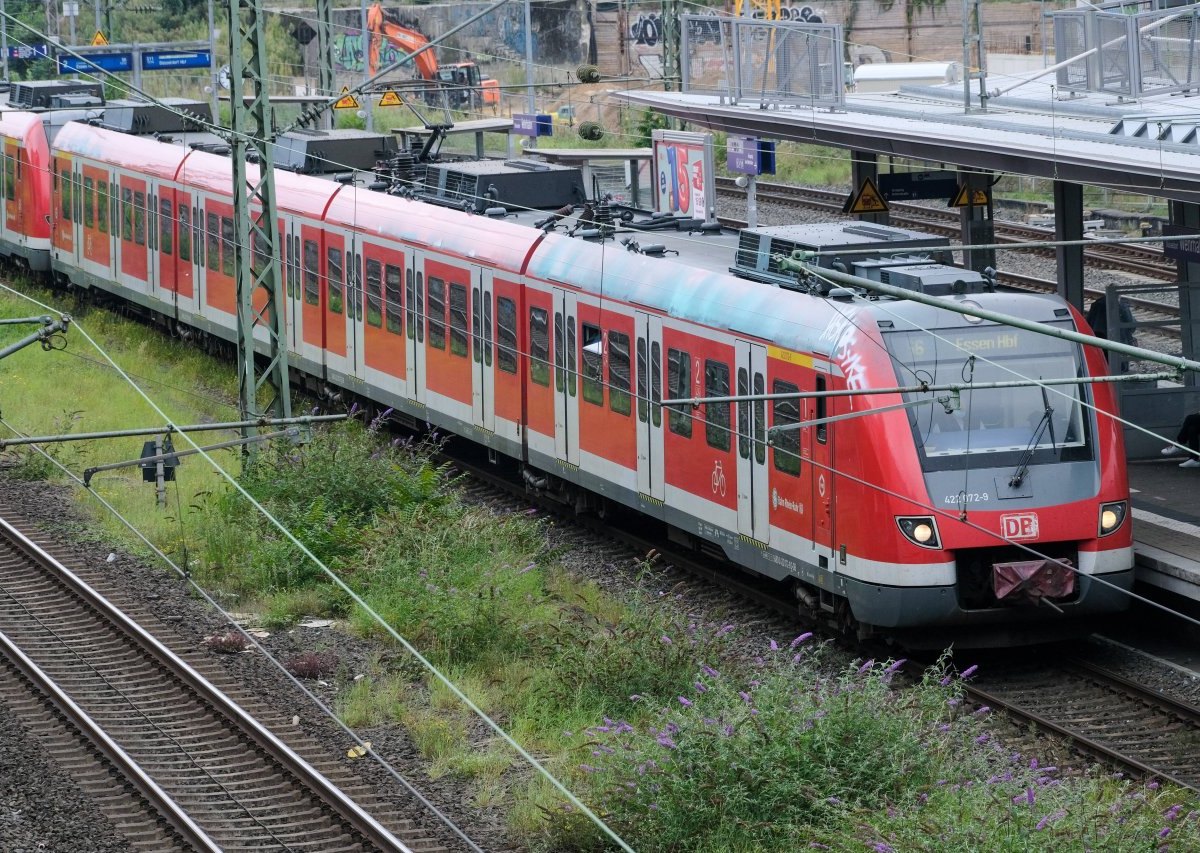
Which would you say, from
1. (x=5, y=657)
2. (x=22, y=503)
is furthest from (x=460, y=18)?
(x=5, y=657)

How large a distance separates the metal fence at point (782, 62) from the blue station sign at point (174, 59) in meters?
22.1

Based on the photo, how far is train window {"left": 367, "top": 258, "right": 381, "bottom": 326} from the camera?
73.8 feet

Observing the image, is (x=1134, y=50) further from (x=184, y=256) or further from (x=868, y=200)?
(x=184, y=256)

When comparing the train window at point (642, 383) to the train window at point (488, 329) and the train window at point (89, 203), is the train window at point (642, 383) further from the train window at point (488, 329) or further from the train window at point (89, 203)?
the train window at point (89, 203)

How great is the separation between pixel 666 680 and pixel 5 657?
19.0 feet

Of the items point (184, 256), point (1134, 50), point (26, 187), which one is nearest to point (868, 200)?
point (1134, 50)

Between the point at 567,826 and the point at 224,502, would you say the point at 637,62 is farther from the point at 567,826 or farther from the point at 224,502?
the point at 567,826

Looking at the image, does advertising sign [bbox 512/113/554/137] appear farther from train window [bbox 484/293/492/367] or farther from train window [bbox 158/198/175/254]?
train window [bbox 484/293/492/367]

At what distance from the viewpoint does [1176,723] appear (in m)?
13.6

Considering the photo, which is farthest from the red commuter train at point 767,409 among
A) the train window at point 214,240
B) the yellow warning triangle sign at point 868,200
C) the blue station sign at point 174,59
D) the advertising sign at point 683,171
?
the blue station sign at point 174,59

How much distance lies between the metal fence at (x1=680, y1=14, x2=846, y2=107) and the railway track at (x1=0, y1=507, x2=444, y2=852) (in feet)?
33.0

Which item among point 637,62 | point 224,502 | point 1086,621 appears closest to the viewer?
point 1086,621

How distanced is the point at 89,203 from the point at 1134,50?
1886 cm

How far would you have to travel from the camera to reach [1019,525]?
13852mm
